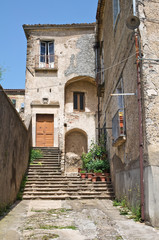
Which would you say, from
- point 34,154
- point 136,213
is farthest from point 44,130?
point 136,213

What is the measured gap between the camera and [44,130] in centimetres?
1622

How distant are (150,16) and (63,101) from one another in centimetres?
1045

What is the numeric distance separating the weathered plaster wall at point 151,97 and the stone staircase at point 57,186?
416cm

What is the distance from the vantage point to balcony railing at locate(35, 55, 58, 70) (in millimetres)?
16906

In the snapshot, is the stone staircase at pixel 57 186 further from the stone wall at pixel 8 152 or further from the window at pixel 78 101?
the window at pixel 78 101

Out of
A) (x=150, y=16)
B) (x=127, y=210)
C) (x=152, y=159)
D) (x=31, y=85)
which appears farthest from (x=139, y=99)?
(x=31, y=85)

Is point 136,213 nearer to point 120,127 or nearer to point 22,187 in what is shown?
point 120,127

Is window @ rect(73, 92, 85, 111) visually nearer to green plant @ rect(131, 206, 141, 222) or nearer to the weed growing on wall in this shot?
the weed growing on wall

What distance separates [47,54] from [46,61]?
584mm

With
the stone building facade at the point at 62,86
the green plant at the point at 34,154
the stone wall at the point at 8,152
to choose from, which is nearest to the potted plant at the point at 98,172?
the stone wall at the point at 8,152

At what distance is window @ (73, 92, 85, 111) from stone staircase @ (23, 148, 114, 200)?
5.66 meters

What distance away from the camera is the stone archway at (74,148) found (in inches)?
661

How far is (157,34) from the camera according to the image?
6324 millimetres

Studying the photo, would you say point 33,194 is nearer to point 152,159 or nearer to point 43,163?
point 43,163
